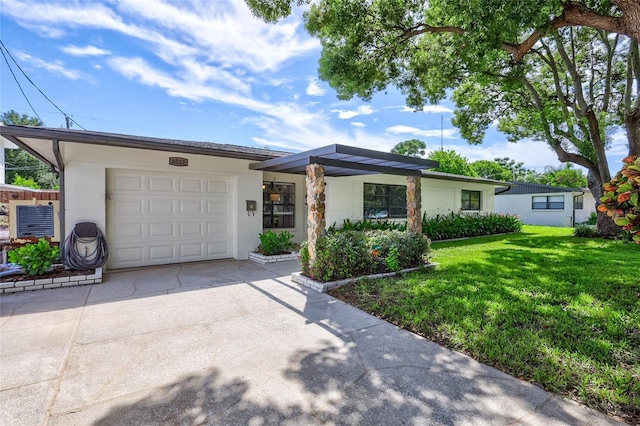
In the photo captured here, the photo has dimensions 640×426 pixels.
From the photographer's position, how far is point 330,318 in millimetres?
3855

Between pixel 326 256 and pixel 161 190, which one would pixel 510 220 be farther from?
pixel 161 190

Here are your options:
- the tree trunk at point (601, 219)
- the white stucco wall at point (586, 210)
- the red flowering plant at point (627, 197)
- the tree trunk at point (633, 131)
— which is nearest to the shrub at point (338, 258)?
the red flowering plant at point (627, 197)

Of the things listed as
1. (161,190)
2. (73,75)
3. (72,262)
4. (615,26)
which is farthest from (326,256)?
(73,75)

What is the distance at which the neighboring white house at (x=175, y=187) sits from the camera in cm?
572

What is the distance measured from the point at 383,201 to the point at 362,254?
614 centimetres

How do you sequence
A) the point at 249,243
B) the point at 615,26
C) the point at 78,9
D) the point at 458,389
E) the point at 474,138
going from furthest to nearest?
the point at 474,138, the point at 249,243, the point at 78,9, the point at 615,26, the point at 458,389

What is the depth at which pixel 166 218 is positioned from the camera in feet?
23.0

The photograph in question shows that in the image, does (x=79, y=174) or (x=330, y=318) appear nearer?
(x=330, y=318)

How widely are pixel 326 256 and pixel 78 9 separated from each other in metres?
7.42

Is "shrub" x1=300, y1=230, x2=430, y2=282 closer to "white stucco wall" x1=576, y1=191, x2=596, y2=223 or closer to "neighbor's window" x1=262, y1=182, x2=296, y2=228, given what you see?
"neighbor's window" x1=262, y1=182, x2=296, y2=228

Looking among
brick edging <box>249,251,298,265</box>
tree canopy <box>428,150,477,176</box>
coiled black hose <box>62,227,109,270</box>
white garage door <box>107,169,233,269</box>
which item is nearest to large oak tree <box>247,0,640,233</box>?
white garage door <box>107,169,233,269</box>

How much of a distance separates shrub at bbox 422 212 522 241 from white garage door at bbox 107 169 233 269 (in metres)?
7.70

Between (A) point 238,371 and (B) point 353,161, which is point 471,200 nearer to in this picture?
(B) point 353,161

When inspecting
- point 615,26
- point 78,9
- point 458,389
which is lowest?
point 458,389
